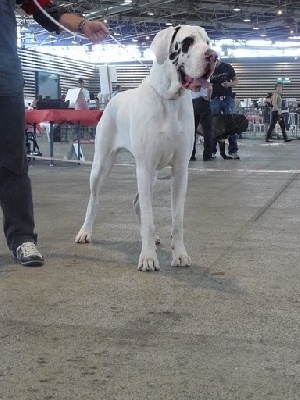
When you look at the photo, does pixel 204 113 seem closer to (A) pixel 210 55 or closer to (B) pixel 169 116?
(B) pixel 169 116

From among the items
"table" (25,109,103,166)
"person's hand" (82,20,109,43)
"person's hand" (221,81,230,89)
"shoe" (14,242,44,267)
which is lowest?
"shoe" (14,242,44,267)

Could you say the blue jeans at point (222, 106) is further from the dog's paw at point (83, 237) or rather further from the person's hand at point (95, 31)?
the person's hand at point (95, 31)

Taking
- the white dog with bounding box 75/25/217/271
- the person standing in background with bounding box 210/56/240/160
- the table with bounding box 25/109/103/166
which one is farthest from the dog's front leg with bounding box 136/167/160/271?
the person standing in background with bounding box 210/56/240/160

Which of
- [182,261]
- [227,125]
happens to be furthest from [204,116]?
[182,261]

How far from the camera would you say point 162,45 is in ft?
10.1

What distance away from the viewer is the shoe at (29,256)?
330 centimetres

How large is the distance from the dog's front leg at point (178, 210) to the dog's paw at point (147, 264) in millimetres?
146

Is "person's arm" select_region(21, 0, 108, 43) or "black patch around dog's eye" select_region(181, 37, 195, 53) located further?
"person's arm" select_region(21, 0, 108, 43)

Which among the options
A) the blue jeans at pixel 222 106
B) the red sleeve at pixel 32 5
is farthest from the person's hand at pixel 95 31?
the blue jeans at pixel 222 106

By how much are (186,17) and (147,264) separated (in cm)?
3021

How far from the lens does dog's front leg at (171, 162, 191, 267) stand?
3.29 meters

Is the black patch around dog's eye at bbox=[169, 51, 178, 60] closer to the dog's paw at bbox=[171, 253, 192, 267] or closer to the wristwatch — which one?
the wristwatch

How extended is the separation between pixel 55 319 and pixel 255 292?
874 mm

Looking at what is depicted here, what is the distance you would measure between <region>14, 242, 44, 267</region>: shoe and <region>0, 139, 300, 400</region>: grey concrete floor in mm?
52
